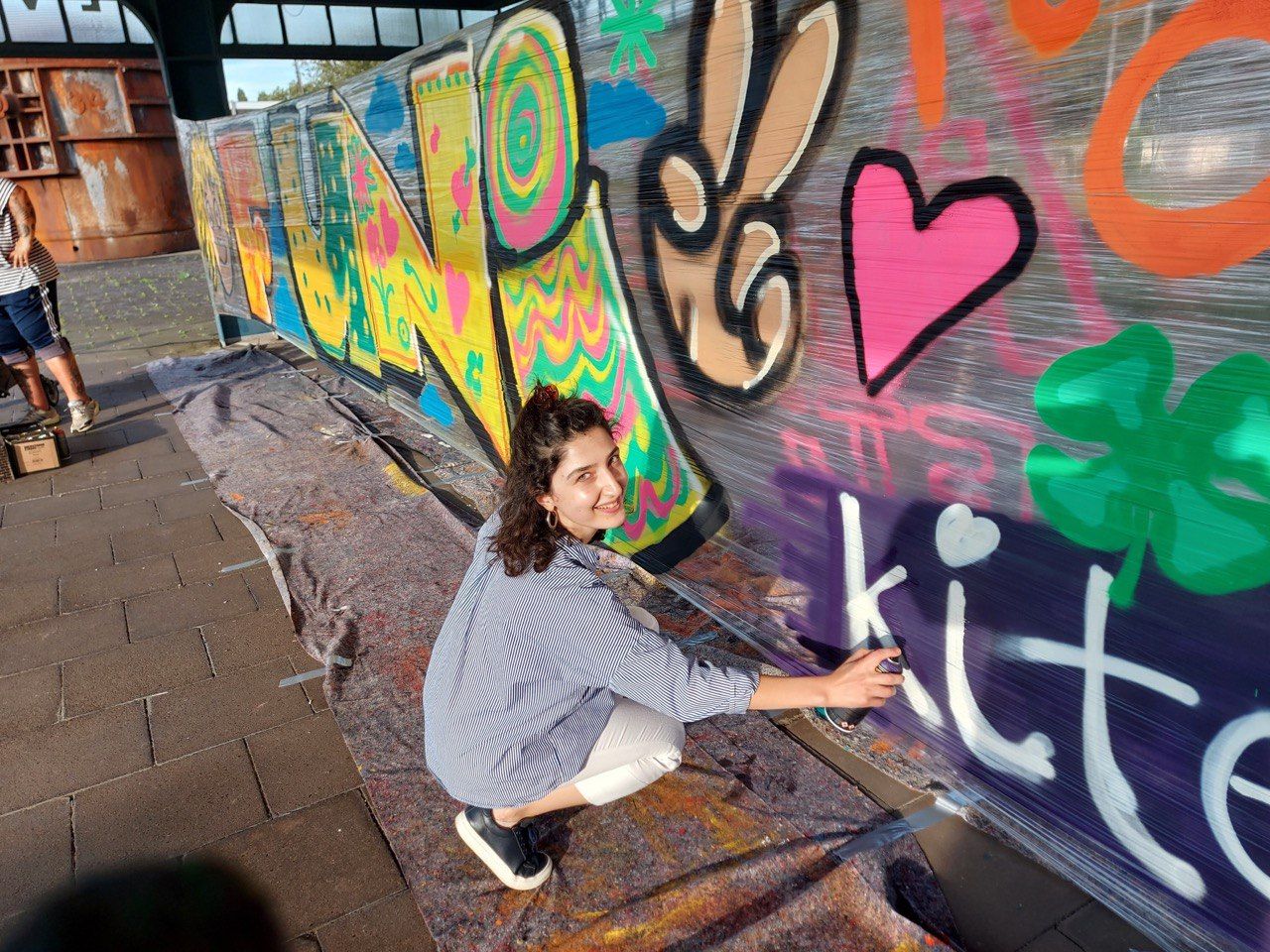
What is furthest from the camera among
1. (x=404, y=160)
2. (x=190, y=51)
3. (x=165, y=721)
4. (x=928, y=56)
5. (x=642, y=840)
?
(x=190, y=51)

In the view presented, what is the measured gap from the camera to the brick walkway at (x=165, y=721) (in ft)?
7.27

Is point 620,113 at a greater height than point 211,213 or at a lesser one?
greater

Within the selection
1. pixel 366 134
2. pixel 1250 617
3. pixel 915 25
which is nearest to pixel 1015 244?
pixel 915 25

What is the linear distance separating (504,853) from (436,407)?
3.42m

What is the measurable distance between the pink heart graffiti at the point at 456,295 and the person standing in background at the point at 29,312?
2.89 metres

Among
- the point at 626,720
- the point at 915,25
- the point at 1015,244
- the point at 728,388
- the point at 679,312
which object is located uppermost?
the point at 915,25

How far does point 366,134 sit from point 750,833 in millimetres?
4617

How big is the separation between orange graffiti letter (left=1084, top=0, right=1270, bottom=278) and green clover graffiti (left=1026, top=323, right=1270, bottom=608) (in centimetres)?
15

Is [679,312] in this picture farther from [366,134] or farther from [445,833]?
[366,134]

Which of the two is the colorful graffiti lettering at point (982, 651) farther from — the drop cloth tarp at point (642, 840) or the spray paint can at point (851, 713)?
the drop cloth tarp at point (642, 840)

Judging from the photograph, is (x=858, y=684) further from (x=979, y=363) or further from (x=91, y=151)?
(x=91, y=151)

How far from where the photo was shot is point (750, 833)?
7.29 ft

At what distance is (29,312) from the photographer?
5508 millimetres

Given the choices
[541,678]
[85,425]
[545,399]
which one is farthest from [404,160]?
[541,678]
